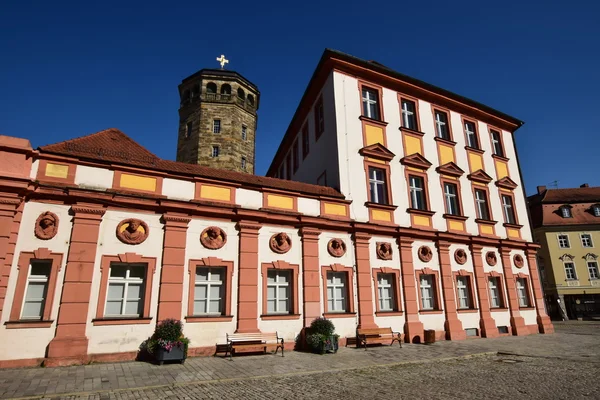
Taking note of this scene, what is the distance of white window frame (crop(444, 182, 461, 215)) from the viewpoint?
17.8 metres

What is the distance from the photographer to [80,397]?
661 cm

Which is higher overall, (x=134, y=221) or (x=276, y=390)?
(x=134, y=221)

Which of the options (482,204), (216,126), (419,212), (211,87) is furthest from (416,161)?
(211,87)

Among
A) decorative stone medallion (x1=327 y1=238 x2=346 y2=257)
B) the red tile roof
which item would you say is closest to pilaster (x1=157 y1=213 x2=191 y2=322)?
the red tile roof

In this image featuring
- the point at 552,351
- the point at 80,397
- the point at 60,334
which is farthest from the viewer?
the point at 552,351

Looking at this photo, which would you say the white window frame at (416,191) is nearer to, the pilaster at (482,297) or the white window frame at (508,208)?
the pilaster at (482,297)

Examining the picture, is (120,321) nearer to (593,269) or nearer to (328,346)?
(328,346)

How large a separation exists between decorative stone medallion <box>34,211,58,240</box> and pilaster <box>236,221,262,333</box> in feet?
17.3

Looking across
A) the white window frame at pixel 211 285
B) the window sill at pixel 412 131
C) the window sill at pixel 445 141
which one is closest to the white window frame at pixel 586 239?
the window sill at pixel 445 141

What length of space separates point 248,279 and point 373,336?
5091 millimetres

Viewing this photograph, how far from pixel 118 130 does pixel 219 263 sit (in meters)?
6.44

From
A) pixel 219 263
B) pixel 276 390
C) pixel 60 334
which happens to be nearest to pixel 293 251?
A: pixel 219 263

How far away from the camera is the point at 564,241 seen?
123 feet

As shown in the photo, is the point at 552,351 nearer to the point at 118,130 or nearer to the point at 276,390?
the point at 276,390
